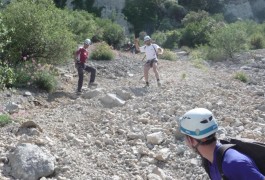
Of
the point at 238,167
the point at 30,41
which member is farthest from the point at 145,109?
the point at 238,167

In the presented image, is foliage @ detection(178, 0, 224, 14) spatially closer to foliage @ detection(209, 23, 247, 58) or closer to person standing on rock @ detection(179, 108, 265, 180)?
foliage @ detection(209, 23, 247, 58)

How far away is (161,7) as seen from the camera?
52688 millimetres

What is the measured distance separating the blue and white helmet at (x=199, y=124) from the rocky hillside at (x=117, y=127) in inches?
128

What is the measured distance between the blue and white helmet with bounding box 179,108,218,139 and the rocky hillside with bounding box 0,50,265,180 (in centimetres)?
326

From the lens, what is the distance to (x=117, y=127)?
8.63 m

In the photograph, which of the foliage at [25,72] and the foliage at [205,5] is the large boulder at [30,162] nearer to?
the foliage at [25,72]

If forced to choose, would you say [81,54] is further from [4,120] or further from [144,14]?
[144,14]

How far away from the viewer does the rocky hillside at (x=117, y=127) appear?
258 inches

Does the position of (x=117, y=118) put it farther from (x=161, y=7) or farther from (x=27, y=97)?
(x=161, y=7)

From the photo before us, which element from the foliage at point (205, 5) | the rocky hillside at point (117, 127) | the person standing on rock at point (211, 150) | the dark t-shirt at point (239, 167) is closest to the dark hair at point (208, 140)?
the person standing on rock at point (211, 150)

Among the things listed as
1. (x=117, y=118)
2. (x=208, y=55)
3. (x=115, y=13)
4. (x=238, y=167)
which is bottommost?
(x=115, y=13)

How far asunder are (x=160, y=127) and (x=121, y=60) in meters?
10.6

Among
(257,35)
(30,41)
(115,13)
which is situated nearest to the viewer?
(30,41)

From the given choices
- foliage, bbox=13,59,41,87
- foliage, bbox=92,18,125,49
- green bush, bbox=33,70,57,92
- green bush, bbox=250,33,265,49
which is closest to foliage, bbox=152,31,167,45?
foliage, bbox=92,18,125,49
